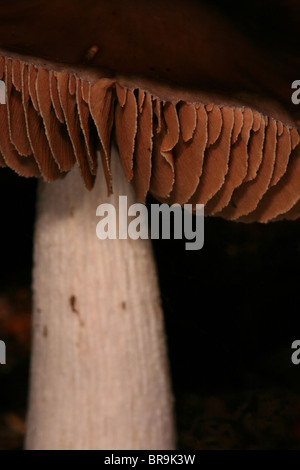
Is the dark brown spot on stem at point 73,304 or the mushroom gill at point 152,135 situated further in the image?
the dark brown spot on stem at point 73,304

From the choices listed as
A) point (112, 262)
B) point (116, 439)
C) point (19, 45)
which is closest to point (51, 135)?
point (19, 45)
